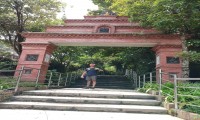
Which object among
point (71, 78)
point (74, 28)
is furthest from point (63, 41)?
point (71, 78)

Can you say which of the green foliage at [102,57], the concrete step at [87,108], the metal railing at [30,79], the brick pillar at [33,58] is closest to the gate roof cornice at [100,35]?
the brick pillar at [33,58]

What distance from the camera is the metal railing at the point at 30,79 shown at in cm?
822

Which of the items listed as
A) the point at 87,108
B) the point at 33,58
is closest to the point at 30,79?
the point at 33,58

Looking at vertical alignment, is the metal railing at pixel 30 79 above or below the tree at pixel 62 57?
below

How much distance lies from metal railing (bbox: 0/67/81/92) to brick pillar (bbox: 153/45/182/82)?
7.20 meters

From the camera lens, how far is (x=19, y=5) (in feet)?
46.6

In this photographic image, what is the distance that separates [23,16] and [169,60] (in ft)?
40.6

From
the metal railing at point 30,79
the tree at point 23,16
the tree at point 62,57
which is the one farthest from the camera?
the tree at point 62,57

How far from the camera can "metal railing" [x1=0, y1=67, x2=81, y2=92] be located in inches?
324

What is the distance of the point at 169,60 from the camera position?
40.0 feet

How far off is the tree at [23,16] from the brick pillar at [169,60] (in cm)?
920

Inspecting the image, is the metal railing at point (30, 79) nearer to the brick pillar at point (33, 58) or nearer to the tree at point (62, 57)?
the brick pillar at point (33, 58)

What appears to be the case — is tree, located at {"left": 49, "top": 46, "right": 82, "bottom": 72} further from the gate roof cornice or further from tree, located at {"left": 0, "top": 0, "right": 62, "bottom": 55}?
the gate roof cornice

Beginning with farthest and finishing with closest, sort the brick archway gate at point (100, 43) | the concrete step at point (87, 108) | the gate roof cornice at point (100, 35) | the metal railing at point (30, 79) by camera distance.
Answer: the gate roof cornice at point (100, 35) < the brick archway gate at point (100, 43) < the metal railing at point (30, 79) < the concrete step at point (87, 108)
